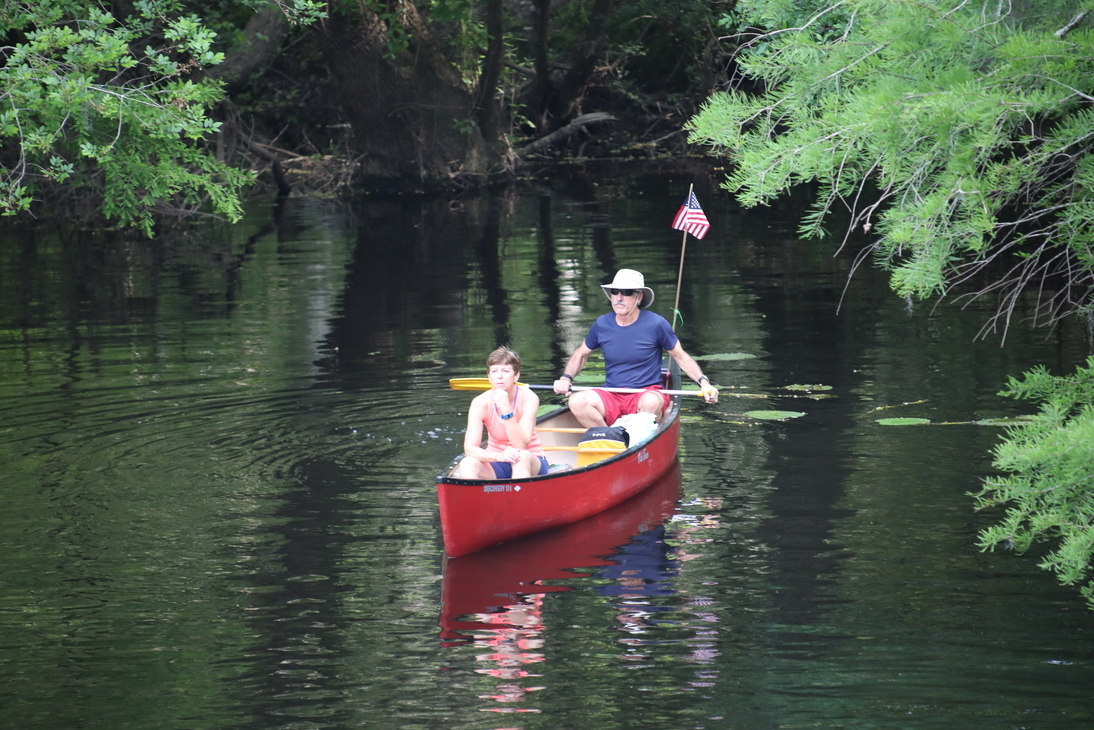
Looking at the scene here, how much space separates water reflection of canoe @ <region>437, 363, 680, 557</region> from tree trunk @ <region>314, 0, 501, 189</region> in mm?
20561

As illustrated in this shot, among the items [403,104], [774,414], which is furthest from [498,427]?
[403,104]

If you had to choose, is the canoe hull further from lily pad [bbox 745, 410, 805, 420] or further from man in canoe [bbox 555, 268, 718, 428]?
lily pad [bbox 745, 410, 805, 420]

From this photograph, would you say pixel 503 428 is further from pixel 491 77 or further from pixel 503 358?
pixel 491 77

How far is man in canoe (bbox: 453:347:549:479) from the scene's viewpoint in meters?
8.66

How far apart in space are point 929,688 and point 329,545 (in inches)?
148

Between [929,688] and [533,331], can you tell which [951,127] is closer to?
[929,688]

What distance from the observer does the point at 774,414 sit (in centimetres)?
1127

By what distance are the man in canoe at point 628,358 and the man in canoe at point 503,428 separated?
48.6 inches

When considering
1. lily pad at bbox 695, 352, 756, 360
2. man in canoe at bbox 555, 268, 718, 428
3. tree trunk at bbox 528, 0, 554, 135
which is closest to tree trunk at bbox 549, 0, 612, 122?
tree trunk at bbox 528, 0, 554, 135

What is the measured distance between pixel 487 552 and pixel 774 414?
360cm

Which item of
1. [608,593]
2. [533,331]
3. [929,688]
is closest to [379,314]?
[533,331]

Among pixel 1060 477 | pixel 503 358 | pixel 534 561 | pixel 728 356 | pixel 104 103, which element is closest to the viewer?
pixel 1060 477

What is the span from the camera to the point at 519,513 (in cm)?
855

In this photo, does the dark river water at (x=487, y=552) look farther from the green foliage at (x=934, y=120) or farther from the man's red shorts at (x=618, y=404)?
the green foliage at (x=934, y=120)
